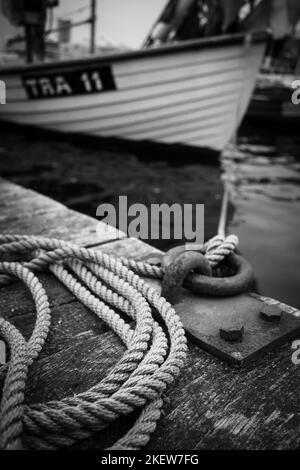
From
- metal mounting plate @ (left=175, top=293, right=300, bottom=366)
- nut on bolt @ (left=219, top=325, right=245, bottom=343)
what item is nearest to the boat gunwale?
metal mounting plate @ (left=175, top=293, right=300, bottom=366)

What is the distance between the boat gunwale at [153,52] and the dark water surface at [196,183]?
5.04 feet

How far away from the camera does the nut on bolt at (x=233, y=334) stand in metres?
1.25

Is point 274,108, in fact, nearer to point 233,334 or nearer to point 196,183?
point 196,183

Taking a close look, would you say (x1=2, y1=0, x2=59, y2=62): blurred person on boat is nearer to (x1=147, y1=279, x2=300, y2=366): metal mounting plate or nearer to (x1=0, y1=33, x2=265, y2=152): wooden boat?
(x1=0, y1=33, x2=265, y2=152): wooden boat

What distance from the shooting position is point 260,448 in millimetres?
921

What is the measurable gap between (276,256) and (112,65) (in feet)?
16.0

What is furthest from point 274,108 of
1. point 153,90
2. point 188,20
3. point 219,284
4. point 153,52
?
point 219,284

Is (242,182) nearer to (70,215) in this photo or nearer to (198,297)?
(70,215)

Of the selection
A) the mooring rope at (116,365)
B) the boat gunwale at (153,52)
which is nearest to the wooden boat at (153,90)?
the boat gunwale at (153,52)

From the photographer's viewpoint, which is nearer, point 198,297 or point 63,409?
point 63,409

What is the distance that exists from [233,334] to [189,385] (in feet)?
0.79

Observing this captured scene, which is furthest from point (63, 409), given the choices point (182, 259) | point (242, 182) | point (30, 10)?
point (30, 10)

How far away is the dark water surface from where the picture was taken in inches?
138

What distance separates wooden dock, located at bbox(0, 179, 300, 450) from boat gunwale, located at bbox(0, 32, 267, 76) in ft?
18.2
